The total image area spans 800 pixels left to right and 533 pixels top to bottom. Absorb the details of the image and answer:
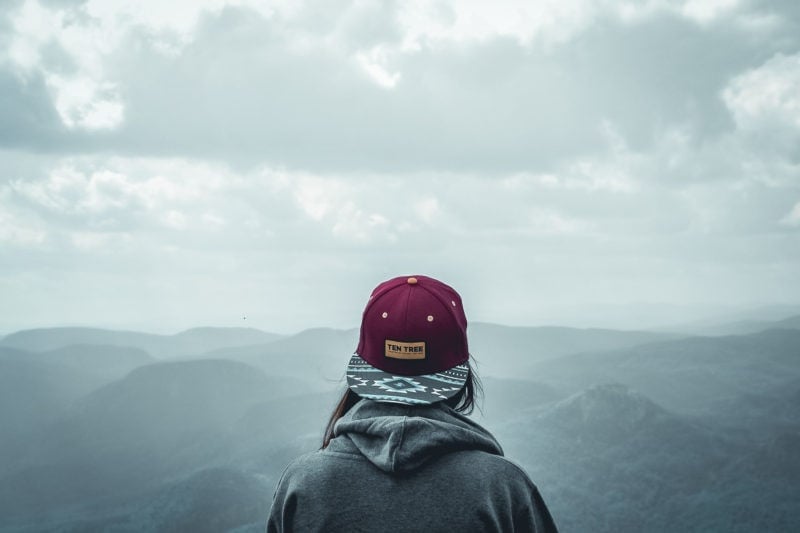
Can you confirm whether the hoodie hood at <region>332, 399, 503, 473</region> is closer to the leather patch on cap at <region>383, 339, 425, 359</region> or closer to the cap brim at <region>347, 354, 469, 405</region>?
the cap brim at <region>347, 354, 469, 405</region>

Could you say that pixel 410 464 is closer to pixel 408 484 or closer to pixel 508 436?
pixel 408 484

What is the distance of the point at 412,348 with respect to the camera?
2758mm

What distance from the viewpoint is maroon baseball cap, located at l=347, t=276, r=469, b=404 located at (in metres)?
2.71

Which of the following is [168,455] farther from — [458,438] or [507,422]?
[458,438]

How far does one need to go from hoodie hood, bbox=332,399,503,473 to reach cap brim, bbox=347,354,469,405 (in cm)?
8

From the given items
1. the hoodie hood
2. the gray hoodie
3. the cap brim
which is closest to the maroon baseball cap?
the cap brim

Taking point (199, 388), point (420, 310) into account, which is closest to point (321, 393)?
point (199, 388)

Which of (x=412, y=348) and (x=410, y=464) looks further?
(x=412, y=348)

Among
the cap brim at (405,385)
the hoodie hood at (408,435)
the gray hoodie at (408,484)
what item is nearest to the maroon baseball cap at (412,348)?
the cap brim at (405,385)

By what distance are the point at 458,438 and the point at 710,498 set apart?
1497 inches

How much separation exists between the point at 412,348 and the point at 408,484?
2.31 feet

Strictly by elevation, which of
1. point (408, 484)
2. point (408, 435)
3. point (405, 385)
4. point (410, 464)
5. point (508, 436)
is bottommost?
point (508, 436)

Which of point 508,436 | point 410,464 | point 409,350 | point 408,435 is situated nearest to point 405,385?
point 409,350

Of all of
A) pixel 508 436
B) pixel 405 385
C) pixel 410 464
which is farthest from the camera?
pixel 508 436
